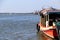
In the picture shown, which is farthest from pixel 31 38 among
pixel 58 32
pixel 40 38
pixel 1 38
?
pixel 58 32

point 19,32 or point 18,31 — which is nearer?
point 19,32

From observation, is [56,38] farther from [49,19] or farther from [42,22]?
[42,22]

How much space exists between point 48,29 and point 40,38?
4501 millimetres

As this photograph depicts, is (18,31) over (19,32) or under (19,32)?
under

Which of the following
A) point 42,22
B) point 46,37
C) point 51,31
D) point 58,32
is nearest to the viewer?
point 58,32

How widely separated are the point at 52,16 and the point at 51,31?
308 cm

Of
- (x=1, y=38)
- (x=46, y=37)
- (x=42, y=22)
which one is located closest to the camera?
(x=46, y=37)

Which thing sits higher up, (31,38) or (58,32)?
(58,32)

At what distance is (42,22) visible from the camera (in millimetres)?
43156

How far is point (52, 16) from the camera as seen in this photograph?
122ft

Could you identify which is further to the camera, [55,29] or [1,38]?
[1,38]

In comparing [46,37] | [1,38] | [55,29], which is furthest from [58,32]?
[1,38]

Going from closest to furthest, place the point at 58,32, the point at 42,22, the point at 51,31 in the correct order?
1. the point at 58,32
2. the point at 51,31
3. the point at 42,22

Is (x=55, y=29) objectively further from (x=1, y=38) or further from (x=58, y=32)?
(x=1, y=38)
